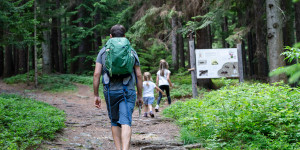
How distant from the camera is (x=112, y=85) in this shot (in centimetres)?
390

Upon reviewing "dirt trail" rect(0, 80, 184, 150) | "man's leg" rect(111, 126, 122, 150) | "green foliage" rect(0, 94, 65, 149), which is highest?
"man's leg" rect(111, 126, 122, 150)

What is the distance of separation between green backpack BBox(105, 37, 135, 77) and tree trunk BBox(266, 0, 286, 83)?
716 centimetres

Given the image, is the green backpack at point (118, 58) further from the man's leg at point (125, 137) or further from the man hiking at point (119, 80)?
the man's leg at point (125, 137)

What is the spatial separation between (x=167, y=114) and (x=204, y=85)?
6.25 metres

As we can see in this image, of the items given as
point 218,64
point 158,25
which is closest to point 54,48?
point 158,25

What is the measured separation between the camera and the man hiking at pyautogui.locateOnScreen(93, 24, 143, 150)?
3723mm

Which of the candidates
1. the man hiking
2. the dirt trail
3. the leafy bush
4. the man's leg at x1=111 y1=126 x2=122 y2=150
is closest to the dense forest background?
the dirt trail

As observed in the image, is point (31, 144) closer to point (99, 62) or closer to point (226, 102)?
point (99, 62)

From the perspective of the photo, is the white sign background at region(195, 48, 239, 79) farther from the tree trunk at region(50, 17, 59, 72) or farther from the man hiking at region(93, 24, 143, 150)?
the tree trunk at region(50, 17, 59, 72)

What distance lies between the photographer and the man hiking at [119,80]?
3.72 m

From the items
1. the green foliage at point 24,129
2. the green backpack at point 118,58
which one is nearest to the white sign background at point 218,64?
the green foliage at point 24,129

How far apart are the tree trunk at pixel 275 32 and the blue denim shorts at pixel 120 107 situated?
712 cm

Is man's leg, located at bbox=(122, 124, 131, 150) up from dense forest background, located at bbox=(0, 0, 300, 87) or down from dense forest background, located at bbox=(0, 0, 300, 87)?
down

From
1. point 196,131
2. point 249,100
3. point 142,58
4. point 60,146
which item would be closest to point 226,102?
point 249,100
